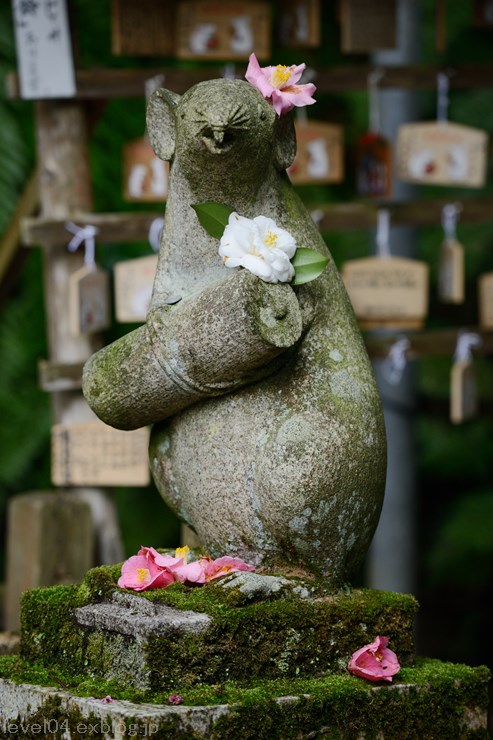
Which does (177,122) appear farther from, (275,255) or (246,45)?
(246,45)

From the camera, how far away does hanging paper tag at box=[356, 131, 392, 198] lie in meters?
5.43

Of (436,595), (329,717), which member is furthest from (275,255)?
(436,595)

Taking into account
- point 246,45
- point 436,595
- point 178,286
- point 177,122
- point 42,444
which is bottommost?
point 436,595

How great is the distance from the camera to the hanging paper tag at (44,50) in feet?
16.5

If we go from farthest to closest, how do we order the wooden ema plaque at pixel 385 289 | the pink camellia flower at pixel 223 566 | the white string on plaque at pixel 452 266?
the white string on plaque at pixel 452 266
the wooden ema plaque at pixel 385 289
the pink camellia flower at pixel 223 566

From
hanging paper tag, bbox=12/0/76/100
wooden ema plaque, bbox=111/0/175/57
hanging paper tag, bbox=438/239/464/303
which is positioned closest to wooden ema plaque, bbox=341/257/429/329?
hanging paper tag, bbox=438/239/464/303

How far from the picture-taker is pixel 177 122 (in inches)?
115

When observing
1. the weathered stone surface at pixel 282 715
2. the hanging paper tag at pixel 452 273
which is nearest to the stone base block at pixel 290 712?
the weathered stone surface at pixel 282 715

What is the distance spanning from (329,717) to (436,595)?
17.3 feet

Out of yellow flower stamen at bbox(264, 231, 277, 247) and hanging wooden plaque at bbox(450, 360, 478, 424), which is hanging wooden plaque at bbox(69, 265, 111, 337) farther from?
yellow flower stamen at bbox(264, 231, 277, 247)

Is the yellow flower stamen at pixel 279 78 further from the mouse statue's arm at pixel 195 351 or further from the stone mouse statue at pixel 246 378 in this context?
the mouse statue's arm at pixel 195 351

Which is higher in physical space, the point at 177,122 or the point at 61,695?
the point at 177,122

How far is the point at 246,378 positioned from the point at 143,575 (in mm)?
507

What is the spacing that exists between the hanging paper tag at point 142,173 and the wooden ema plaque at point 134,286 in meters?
0.33
